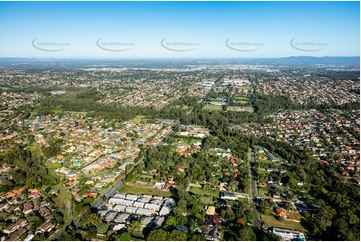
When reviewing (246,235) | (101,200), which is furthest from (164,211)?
(246,235)

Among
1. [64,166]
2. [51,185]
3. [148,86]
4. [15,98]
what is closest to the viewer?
[51,185]

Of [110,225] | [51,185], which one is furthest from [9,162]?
[110,225]

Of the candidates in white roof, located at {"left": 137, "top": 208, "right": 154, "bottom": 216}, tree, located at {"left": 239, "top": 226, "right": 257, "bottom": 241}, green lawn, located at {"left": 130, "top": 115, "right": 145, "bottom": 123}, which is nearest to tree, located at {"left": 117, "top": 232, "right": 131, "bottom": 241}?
white roof, located at {"left": 137, "top": 208, "right": 154, "bottom": 216}

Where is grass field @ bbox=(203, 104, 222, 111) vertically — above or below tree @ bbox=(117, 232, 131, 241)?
below

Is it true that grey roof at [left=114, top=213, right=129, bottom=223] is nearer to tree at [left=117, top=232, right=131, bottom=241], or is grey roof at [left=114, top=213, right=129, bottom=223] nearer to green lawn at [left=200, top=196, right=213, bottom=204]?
tree at [left=117, top=232, right=131, bottom=241]

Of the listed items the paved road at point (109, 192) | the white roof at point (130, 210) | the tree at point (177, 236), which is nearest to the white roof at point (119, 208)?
the white roof at point (130, 210)

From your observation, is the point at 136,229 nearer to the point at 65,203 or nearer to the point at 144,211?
the point at 144,211

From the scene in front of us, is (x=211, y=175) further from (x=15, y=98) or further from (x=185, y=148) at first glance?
(x=15, y=98)
